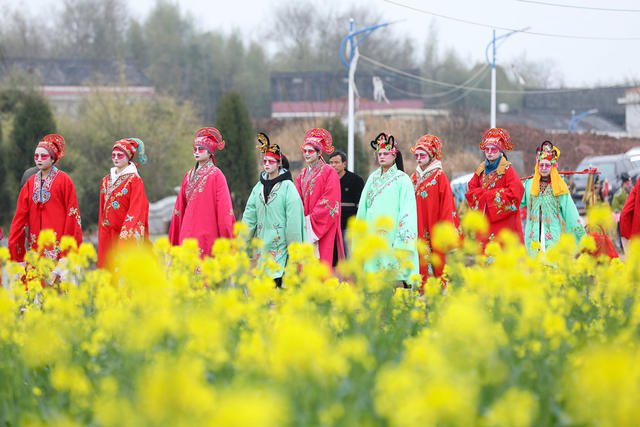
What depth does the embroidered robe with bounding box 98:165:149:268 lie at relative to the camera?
695cm

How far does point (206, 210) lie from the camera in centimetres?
716

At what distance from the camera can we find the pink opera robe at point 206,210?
7.12m

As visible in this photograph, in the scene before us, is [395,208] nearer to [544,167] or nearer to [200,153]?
[200,153]

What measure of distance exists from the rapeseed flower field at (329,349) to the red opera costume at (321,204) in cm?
321

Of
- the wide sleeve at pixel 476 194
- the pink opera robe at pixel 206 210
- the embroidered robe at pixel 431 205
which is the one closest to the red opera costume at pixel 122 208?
the pink opera robe at pixel 206 210

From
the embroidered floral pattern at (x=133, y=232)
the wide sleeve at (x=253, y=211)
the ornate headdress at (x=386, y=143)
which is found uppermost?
the ornate headdress at (x=386, y=143)

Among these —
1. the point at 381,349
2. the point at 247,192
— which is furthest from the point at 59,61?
the point at 381,349

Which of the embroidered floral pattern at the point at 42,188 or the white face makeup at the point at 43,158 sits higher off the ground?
the white face makeup at the point at 43,158

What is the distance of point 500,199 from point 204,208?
2.94 meters

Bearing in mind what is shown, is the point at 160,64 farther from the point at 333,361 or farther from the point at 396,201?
the point at 333,361

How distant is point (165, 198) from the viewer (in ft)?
70.9

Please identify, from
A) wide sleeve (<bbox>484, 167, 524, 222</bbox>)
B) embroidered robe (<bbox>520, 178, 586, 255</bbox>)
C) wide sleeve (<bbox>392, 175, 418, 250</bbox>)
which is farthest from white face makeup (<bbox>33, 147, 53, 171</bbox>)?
embroidered robe (<bbox>520, 178, 586, 255</bbox>)

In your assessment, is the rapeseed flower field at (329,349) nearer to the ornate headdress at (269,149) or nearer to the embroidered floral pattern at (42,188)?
the embroidered floral pattern at (42,188)

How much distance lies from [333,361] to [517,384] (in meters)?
0.94
